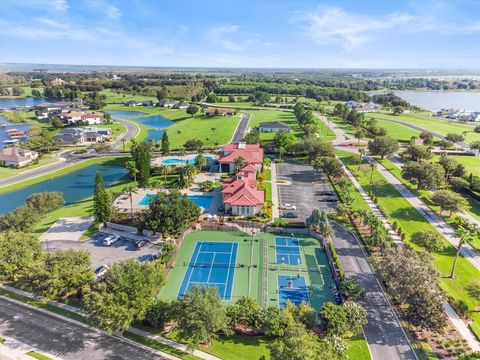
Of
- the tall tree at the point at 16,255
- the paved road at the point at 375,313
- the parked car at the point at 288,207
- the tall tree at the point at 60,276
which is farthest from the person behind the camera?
the parked car at the point at 288,207

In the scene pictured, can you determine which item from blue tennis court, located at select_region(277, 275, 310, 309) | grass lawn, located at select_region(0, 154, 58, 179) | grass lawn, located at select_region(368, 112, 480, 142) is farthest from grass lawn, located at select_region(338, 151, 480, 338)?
grass lawn, located at select_region(0, 154, 58, 179)

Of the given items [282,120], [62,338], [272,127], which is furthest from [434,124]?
[62,338]

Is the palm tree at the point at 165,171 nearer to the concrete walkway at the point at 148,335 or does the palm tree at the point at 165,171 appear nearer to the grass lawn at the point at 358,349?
Result: the concrete walkway at the point at 148,335

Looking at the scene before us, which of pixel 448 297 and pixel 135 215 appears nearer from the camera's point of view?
pixel 448 297

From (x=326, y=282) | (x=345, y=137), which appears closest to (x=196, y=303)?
(x=326, y=282)

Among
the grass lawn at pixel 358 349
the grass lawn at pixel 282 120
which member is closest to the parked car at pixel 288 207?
the grass lawn at pixel 358 349

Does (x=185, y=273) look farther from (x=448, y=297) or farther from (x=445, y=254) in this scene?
(x=445, y=254)

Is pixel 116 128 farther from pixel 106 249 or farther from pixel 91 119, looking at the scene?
pixel 106 249
